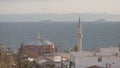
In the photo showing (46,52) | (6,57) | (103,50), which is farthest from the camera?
(46,52)

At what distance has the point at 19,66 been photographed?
1179 inches

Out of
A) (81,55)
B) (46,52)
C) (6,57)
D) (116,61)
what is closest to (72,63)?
(81,55)

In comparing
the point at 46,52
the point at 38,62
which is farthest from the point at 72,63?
the point at 46,52

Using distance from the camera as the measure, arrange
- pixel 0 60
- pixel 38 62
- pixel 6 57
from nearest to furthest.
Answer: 1. pixel 0 60
2. pixel 6 57
3. pixel 38 62

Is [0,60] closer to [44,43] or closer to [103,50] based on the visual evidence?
[103,50]

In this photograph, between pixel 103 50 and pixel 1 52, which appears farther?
pixel 103 50

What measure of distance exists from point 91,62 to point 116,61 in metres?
1.70

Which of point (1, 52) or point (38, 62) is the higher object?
point (1, 52)

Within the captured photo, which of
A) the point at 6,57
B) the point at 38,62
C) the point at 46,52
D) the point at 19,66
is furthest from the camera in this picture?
the point at 46,52

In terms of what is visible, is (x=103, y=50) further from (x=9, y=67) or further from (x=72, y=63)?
(x=9, y=67)

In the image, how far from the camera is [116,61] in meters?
35.5

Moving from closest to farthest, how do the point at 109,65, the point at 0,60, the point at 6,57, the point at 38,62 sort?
the point at 0,60 → the point at 6,57 → the point at 109,65 → the point at 38,62

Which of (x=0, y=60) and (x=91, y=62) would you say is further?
(x=91, y=62)

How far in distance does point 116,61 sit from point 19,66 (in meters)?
8.30
